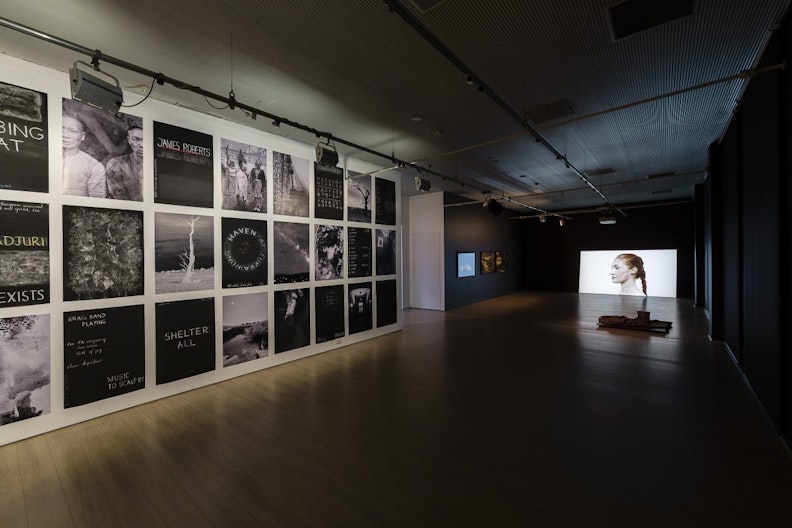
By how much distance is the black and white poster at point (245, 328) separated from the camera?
512 centimetres

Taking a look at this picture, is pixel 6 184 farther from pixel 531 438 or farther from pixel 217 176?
pixel 531 438

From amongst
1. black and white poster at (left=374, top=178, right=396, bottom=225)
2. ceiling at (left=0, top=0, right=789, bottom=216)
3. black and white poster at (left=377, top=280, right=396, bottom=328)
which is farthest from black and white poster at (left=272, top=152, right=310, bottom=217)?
black and white poster at (left=377, top=280, right=396, bottom=328)

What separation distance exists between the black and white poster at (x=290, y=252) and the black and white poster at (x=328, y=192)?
1.69ft

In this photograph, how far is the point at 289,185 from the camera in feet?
19.5

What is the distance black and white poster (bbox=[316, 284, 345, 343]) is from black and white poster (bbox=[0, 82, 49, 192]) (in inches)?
152

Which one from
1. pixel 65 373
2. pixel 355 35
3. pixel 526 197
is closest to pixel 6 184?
pixel 65 373

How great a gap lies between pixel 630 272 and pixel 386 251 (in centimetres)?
1248

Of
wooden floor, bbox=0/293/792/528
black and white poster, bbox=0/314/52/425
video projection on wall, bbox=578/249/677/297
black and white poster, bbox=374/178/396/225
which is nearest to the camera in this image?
wooden floor, bbox=0/293/792/528

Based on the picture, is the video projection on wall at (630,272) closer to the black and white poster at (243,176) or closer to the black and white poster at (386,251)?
the black and white poster at (386,251)

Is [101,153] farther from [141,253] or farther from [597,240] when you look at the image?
[597,240]

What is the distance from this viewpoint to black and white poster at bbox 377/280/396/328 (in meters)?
7.71

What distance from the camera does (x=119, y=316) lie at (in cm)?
412

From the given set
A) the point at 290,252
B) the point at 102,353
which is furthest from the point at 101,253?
the point at 290,252

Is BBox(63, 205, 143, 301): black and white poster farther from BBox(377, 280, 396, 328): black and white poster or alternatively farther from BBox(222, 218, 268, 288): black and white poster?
BBox(377, 280, 396, 328): black and white poster
